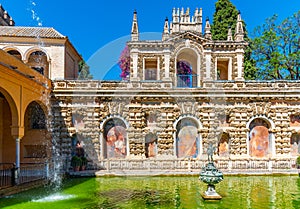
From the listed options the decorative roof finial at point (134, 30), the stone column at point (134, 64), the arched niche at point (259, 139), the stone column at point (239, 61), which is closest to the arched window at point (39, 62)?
the stone column at point (134, 64)

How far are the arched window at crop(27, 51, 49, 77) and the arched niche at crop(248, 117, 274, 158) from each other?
54.1 ft

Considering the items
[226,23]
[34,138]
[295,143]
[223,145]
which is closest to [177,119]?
[223,145]

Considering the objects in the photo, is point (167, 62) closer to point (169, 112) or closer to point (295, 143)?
point (169, 112)

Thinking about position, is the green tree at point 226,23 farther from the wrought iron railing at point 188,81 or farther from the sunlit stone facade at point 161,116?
the sunlit stone facade at point 161,116

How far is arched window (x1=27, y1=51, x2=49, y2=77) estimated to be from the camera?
27422 mm

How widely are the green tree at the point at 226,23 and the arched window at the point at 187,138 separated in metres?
14.6

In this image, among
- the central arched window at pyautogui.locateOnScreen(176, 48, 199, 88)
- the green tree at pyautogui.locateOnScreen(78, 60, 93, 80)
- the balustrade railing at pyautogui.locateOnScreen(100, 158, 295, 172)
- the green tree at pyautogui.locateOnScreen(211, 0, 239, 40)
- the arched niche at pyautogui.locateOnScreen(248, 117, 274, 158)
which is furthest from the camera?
the green tree at pyautogui.locateOnScreen(78, 60, 93, 80)

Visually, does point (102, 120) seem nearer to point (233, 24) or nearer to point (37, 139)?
point (37, 139)

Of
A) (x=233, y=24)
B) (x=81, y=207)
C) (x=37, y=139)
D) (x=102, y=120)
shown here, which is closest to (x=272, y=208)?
(x=81, y=207)

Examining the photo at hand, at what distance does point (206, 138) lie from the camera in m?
26.4

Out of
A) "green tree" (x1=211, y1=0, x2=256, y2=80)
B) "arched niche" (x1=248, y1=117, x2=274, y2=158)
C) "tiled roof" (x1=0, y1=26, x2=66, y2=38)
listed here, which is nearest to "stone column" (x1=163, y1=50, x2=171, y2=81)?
"arched niche" (x1=248, y1=117, x2=274, y2=158)

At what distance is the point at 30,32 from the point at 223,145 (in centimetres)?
1733

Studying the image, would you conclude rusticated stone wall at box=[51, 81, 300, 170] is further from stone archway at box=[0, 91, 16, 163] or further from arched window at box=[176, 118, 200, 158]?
stone archway at box=[0, 91, 16, 163]

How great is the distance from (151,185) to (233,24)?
84.1 ft
